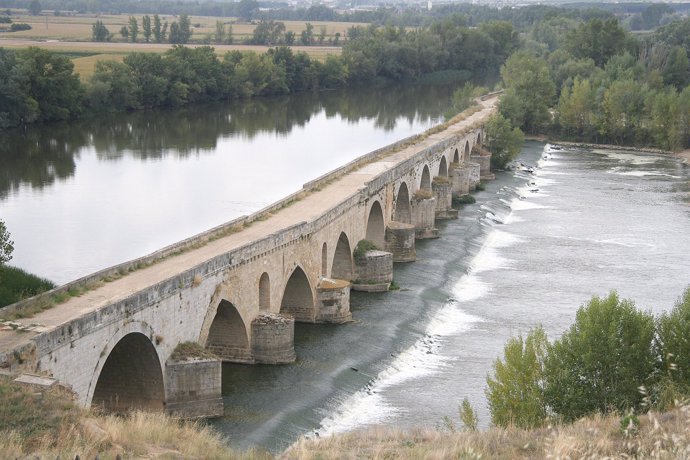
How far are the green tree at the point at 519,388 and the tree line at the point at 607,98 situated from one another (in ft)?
122

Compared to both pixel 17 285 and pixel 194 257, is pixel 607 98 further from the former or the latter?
pixel 194 257

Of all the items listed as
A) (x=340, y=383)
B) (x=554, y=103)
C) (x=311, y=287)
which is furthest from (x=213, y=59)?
(x=340, y=383)

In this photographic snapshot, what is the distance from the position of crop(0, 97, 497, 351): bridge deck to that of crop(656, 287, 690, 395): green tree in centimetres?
784

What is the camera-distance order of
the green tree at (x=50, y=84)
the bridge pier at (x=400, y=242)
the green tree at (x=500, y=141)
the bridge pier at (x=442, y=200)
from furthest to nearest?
the green tree at (x=50, y=84)
the green tree at (x=500, y=141)
the bridge pier at (x=442, y=200)
the bridge pier at (x=400, y=242)

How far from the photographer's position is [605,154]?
5388 centimetres

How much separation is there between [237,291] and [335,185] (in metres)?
9.76

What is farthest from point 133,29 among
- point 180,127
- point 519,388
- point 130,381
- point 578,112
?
point 519,388

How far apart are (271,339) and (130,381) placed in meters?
3.74

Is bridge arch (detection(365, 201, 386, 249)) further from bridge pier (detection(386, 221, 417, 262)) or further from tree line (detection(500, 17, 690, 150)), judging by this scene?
tree line (detection(500, 17, 690, 150))

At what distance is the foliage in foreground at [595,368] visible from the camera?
15758 mm

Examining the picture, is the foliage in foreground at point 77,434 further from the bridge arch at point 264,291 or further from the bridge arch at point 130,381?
the bridge arch at point 264,291

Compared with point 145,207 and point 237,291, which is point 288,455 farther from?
point 145,207

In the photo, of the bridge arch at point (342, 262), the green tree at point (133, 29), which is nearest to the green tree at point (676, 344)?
the bridge arch at point (342, 262)

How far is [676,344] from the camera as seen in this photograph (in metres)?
16.2
